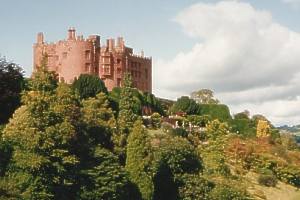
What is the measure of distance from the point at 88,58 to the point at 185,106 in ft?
43.7

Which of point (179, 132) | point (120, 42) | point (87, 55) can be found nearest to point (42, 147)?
point (179, 132)

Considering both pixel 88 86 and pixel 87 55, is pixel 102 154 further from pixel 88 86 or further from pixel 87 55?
pixel 87 55

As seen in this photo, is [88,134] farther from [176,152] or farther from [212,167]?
[212,167]

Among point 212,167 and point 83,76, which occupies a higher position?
point 83,76

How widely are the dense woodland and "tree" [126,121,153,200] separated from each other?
65 mm

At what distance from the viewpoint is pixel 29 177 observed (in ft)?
112

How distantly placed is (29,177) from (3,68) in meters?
13.2

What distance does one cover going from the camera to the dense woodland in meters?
35.0

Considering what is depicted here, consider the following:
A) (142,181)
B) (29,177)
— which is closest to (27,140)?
(29,177)

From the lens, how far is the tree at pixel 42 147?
34.3 meters

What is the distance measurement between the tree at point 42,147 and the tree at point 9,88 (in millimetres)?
6226

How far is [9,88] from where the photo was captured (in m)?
→ 44.2

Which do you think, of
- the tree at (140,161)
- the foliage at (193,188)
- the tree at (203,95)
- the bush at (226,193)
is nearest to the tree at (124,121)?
the tree at (140,161)

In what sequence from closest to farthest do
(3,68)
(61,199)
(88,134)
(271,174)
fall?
(61,199), (88,134), (3,68), (271,174)
